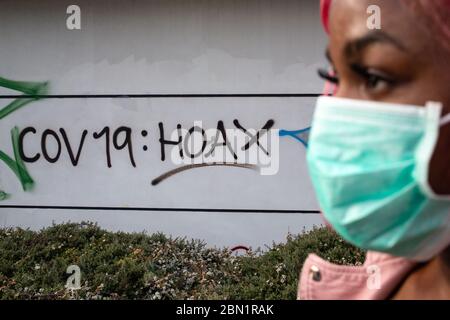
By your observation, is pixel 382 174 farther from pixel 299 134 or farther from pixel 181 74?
pixel 181 74

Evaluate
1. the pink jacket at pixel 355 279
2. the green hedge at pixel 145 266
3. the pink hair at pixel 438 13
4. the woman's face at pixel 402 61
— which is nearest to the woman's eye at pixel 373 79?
the woman's face at pixel 402 61

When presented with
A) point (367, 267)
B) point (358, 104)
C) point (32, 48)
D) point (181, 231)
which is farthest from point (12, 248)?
point (358, 104)

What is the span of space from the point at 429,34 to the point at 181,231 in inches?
170

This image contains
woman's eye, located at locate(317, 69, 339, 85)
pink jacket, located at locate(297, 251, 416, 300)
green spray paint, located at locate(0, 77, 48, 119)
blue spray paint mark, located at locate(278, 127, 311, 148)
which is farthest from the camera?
green spray paint, located at locate(0, 77, 48, 119)

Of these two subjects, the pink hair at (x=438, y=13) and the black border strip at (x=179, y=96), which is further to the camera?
the black border strip at (x=179, y=96)

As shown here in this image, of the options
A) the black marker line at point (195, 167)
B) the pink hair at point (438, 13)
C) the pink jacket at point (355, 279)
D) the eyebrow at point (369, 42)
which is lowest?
the pink jacket at point (355, 279)

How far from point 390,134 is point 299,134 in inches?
153

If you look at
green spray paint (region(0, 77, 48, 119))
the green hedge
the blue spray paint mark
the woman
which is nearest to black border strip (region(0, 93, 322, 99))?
green spray paint (region(0, 77, 48, 119))

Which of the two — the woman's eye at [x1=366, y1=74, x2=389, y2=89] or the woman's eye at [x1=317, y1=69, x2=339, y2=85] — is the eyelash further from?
the woman's eye at [x1=317, y1=69, x2=339, y2=85]

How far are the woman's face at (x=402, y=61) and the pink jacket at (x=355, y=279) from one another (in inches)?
16.3

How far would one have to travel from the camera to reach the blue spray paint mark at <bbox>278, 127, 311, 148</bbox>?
17.0ft

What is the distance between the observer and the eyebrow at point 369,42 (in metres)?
1.27

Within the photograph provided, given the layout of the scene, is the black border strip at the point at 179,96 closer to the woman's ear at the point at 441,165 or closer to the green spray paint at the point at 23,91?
the green spray paint at the point at 23,91

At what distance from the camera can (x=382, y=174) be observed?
4.30 feet
